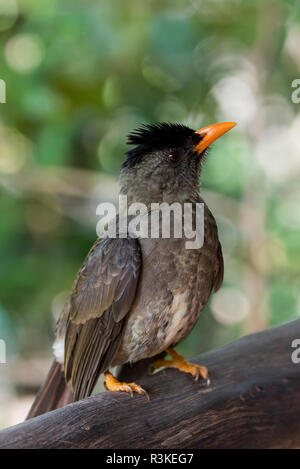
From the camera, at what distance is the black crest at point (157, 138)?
8.32 ft

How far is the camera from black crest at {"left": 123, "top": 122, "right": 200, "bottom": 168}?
2.54 metres

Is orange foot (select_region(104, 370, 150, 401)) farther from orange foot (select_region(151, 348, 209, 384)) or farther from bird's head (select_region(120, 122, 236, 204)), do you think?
bird's head (select_region(120, 122, 236, 204))

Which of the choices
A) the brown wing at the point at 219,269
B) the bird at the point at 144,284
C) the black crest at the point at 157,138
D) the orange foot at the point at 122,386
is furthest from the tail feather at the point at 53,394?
the black crest at the point at 157,138

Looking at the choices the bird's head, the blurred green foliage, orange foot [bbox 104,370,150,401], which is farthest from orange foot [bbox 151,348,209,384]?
the blurred green foliage

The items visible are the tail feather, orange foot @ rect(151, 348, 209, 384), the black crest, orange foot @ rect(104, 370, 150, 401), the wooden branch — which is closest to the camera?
A: the wooden branch

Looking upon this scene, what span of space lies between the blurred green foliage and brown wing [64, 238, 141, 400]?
1.30 m

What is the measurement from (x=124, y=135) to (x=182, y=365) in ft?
7.52

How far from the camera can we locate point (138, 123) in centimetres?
397

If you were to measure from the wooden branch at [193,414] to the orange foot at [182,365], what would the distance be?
35 mm

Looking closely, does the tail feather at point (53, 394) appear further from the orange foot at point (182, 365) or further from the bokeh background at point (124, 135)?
the bokeh background at point (124, 135)

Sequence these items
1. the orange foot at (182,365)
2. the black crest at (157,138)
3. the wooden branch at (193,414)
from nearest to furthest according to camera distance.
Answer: the wooden branch at (193,414)
the orange foot at (182,365)
the black crest at (157,138)

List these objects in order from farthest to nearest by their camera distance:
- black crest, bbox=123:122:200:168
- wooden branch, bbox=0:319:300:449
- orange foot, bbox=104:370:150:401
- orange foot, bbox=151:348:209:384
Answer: black crest, bbox=123:122:200:168, orange foot, bbox=151:348:209:384, orange foot, bbox=104:370:150:401, wooden branch, bbox=0:319:300:449

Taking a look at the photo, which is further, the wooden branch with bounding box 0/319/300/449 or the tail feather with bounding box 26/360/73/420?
the tail feather with bounding box 26/360/73/420
